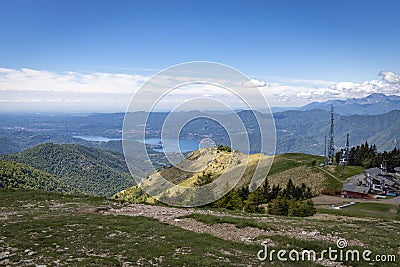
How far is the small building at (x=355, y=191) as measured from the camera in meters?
61.2

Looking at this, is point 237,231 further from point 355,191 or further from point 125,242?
point 355,191

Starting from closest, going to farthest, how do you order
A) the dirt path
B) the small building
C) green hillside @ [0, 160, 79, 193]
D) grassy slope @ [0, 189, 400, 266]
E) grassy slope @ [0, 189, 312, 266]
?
grassy slope @ [0, 189, 312, 266] < grassy slope @ [0, 189, 400, 266] < the dirt path < the small building < green hillside @ [0, 160, 79, 193]

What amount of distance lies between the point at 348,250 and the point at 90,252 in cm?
1280

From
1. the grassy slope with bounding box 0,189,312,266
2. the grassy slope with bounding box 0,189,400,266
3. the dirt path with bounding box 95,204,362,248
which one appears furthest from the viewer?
the dirt path with bounding box 95,204,362,248

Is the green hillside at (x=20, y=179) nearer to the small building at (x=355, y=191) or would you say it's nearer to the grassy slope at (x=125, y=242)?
the grassy slope at (x=125, y=242)

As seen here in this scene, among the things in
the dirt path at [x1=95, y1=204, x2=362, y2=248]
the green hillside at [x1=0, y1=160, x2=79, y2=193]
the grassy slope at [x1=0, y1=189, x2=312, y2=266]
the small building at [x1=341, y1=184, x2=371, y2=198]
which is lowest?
the green hillside at [x1=0, y1=160, x2=79, y2=193]

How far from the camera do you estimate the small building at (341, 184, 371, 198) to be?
201 ft

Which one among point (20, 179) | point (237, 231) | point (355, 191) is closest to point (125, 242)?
point (237, 231)

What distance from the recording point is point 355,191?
62.5m

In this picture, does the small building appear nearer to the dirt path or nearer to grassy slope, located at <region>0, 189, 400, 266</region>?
grassy slope, located at <region>0, 189, 400, 266</region>

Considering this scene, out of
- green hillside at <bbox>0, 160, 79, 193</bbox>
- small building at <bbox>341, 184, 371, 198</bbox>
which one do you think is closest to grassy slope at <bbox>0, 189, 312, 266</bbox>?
small building at <bbox>341, 184, 371, 198</bbox>

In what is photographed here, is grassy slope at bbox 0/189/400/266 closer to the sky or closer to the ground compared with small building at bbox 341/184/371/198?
closer to the sky

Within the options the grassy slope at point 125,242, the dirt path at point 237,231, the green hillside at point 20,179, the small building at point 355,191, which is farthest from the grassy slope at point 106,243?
the green hillside at point 20,179

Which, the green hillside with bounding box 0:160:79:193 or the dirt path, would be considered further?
the green hillside with bounding box 0:160:79:193
